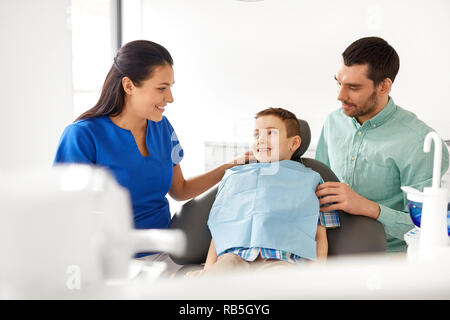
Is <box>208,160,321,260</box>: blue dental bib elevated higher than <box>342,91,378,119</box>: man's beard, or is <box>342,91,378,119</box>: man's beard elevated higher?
<box>342,91,378,119</box>: man's beard

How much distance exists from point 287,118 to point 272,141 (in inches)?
2.6

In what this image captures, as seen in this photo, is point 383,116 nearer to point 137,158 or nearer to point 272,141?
point 272,141

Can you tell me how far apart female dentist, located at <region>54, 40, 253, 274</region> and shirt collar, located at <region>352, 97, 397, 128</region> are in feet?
1.05

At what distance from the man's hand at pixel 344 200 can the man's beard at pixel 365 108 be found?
0.75 ft

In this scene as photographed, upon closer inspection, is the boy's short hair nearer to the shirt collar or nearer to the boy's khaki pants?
the shirt collar

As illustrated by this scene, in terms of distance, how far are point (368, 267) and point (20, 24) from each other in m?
0.48

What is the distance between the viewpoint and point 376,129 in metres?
0.99

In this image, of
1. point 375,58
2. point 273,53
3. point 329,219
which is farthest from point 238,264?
point 273,53

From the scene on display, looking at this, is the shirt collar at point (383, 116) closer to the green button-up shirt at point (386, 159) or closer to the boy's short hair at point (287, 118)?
the green button-up shirt at point (386, 159)

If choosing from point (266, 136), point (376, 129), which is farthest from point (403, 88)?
point (266, 136)

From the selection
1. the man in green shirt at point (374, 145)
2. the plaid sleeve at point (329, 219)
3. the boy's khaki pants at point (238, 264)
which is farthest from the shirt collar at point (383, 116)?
the boy's khaki pants at point (238, 264)

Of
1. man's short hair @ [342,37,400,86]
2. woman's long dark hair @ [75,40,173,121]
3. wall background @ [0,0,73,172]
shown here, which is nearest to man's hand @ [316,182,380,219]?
man's short hair @ [342,37,400,86]

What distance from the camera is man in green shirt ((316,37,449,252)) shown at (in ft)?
2.82
